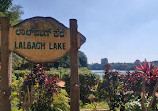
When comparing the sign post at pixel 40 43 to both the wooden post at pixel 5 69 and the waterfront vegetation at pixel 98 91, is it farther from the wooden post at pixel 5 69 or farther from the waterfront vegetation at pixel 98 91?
the waterfront vegetation at pixel 98 91

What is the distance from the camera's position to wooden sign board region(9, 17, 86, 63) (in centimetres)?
311

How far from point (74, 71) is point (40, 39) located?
1028mm

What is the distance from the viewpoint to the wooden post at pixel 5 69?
9.70 ft

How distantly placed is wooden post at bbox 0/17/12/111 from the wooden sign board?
0.10 metres

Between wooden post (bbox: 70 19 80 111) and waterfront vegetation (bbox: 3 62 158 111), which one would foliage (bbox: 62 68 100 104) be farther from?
wooden post (bbox: 70 19 80 111)

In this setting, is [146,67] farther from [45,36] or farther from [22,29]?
[22,29]

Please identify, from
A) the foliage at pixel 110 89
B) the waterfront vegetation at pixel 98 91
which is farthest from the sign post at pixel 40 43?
the foliage at pixel 110 89

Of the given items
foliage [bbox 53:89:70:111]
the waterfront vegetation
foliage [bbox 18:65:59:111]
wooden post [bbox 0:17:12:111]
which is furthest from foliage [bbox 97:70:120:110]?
wooden post [bbox 0:17:12:111]

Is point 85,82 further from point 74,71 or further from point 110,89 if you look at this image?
point 74,71

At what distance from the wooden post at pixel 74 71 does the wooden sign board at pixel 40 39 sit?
0.34ft

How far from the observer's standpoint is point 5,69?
3000 mm

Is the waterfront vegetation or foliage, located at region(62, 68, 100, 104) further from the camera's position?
foliage, located at region(62, 68, 100, 104)

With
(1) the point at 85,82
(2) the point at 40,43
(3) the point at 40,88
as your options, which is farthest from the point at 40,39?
(1) the point at 85,82

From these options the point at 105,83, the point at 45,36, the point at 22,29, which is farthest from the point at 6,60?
the point at 105,83
